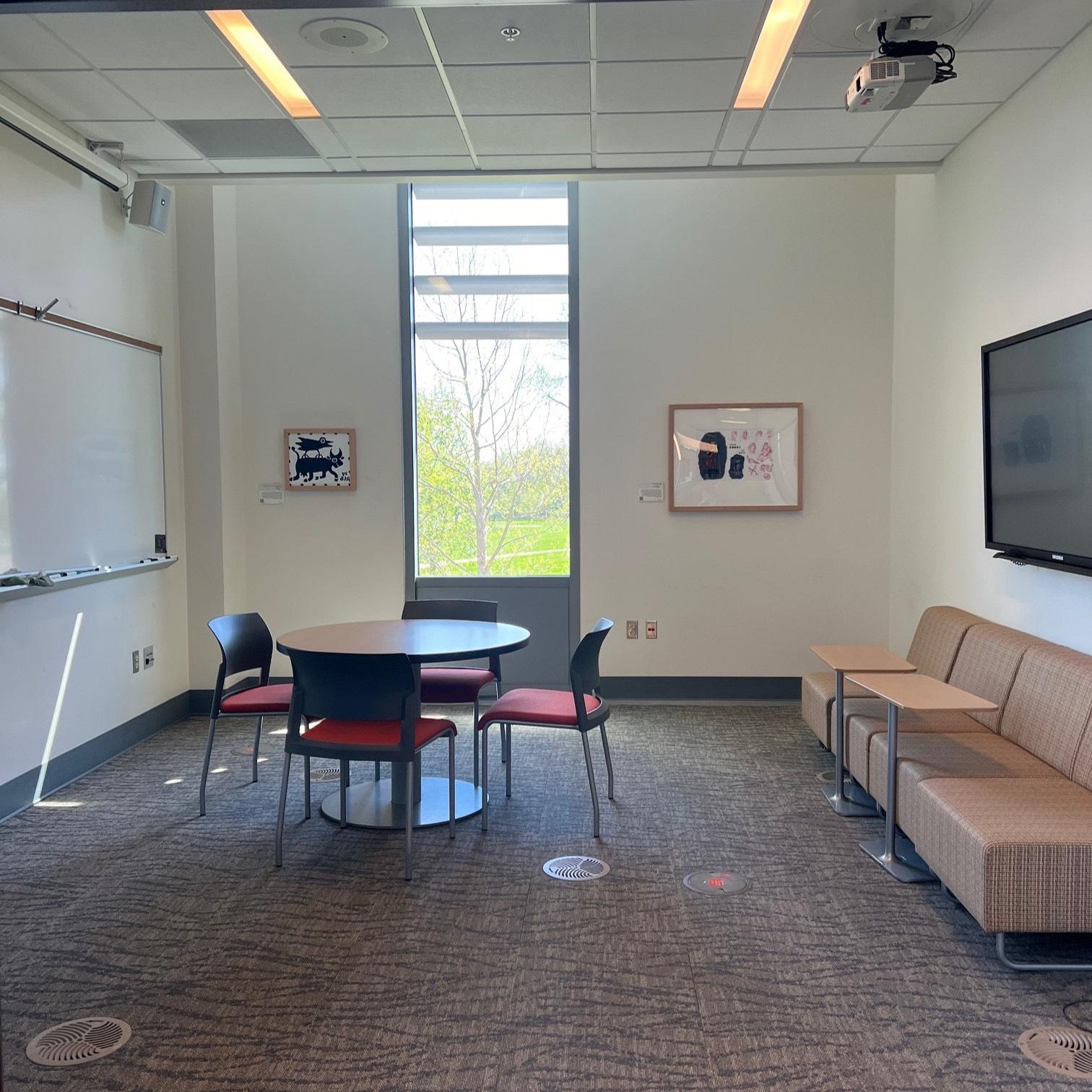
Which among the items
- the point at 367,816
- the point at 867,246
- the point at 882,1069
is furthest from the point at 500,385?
the point at 882,1069

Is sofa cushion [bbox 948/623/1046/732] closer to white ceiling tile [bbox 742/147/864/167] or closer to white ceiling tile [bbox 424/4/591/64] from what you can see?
white ceiling tile [bbox 742/147/864/167]

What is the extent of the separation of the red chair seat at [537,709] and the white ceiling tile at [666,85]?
262 cm

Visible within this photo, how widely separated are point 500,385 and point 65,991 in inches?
174

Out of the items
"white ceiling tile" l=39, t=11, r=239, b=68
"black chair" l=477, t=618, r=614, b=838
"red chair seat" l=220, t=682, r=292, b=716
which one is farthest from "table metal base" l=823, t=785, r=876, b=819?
"white ceiling tile" l=39, t=11, r=239, b=68

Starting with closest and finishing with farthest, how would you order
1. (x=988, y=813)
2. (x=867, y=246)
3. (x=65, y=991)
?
(x=65, y=991)
(x=988, y=813)
(x=867, y=246)

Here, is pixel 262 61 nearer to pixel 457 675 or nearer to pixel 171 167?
pixel 171 167

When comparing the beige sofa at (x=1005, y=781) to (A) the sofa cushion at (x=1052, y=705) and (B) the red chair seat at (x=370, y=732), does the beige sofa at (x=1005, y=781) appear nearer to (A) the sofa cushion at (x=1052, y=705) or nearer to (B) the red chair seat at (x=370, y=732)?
(A) the sofa cushion at (x=1052, y=705)

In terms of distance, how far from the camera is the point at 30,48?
12.1ft

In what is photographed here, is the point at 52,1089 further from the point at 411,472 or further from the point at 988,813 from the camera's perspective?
the point at 411,472

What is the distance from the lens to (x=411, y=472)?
6176mm

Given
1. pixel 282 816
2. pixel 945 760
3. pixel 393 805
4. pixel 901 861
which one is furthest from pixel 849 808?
pixel 282 816

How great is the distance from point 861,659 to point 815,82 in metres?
2.48

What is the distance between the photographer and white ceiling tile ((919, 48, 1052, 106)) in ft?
12.4

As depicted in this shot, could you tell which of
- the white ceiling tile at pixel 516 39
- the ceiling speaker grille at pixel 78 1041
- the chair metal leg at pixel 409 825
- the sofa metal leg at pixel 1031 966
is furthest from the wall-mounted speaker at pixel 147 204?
the sofa metal leg at pixel 1031 966
